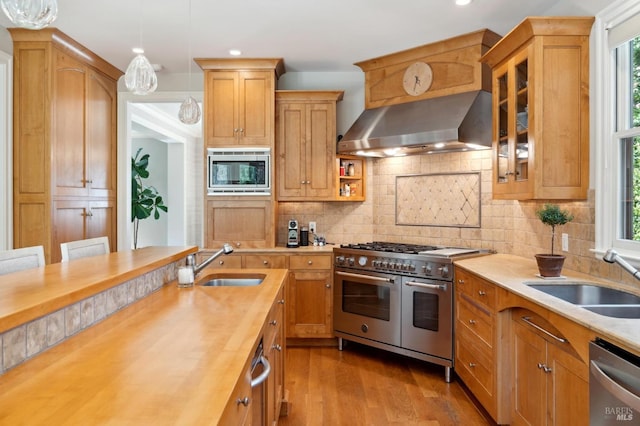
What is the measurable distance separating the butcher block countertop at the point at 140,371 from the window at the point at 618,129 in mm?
2102

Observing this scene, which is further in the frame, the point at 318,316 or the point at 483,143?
the point at 318,316

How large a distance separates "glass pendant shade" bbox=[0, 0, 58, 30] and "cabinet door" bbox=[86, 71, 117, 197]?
2714 millimetres

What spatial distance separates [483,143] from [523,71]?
735 mm

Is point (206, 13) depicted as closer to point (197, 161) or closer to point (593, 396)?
point (593, 396)

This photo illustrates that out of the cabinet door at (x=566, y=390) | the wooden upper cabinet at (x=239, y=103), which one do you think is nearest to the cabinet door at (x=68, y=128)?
the wooden upper cabinet at (x=239, y=103)

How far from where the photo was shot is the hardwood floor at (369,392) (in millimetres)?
2918

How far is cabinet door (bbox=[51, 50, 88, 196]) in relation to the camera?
3.69 m

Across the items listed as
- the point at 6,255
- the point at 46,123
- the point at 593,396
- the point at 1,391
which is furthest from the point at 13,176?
the point at 593,396

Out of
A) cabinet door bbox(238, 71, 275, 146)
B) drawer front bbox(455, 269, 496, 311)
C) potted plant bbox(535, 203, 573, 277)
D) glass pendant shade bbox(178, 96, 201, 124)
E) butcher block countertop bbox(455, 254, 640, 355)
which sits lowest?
drawer front bbox(455, 269, 496, 311)

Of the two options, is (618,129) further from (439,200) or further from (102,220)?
(102,220)

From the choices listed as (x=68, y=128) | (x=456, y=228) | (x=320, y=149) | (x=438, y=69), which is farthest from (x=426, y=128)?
(x=68, y=128)

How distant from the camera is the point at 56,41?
12.0ft

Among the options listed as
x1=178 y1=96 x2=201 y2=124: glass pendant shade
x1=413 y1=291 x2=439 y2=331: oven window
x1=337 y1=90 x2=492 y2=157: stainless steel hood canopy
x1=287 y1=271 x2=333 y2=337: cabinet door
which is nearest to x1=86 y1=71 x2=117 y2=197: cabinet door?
x1=178 y1=96 x2=201 y2=124: glass pendant shade

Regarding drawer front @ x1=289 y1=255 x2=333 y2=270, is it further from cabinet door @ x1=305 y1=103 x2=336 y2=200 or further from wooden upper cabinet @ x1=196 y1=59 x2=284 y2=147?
wooden upper cabinet @ x1=196 y1=59 x2=284 y2=147
